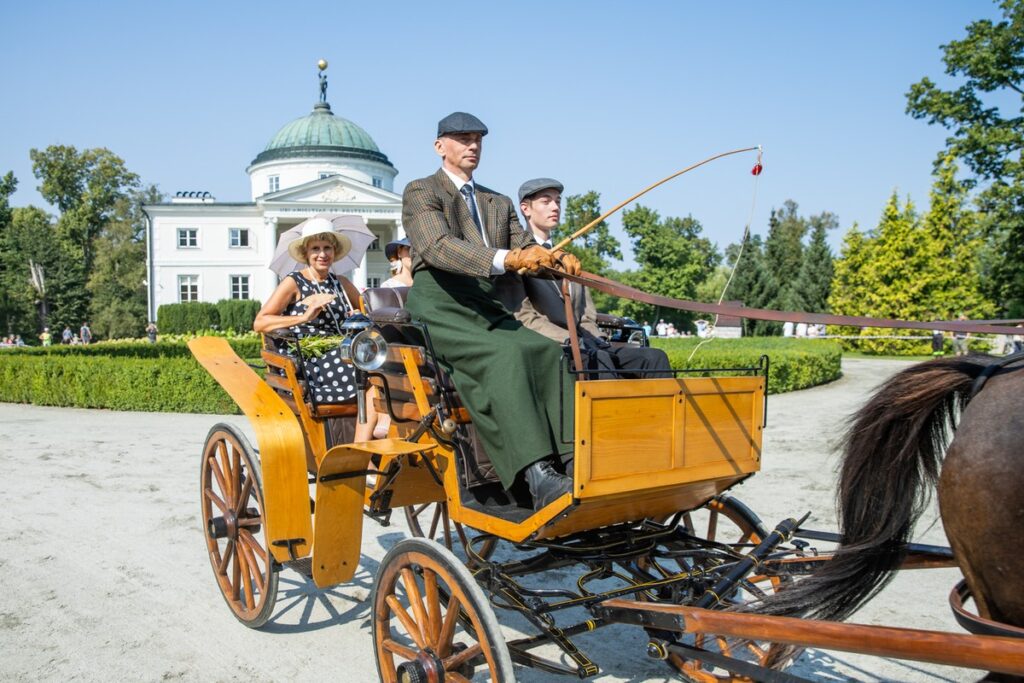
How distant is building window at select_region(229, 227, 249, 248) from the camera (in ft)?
168

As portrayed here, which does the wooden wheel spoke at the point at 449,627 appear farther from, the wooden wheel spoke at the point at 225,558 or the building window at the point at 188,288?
the building window at the point at 188,288

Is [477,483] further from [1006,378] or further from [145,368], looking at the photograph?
[145,368]

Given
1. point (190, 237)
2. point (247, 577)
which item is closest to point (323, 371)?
point (247, 577)

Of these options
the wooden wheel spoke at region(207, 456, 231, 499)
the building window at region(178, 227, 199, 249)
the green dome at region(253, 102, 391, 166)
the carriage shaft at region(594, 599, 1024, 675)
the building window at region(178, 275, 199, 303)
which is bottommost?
the wooden wheel spoke at region(207, 456, 231, 499)

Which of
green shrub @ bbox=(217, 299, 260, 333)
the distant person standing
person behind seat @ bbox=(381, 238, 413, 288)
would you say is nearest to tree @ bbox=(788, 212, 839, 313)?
green shrub @ bbox=(217, 299, 260, 333)

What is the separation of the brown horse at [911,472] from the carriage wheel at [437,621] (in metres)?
0.94

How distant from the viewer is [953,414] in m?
2.49

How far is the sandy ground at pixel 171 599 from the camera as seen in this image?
393 cm

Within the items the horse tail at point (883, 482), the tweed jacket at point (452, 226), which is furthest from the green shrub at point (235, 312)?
the horse tail at point (883, 482)

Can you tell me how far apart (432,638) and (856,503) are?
65.6 inches

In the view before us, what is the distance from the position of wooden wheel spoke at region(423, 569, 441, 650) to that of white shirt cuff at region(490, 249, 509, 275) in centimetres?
121

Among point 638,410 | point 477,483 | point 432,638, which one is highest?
point 638,410

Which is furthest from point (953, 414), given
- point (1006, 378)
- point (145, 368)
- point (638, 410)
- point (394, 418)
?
point (145, 368)

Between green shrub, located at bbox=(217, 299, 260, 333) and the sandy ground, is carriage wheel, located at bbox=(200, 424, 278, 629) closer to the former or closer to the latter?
the sandy ground
